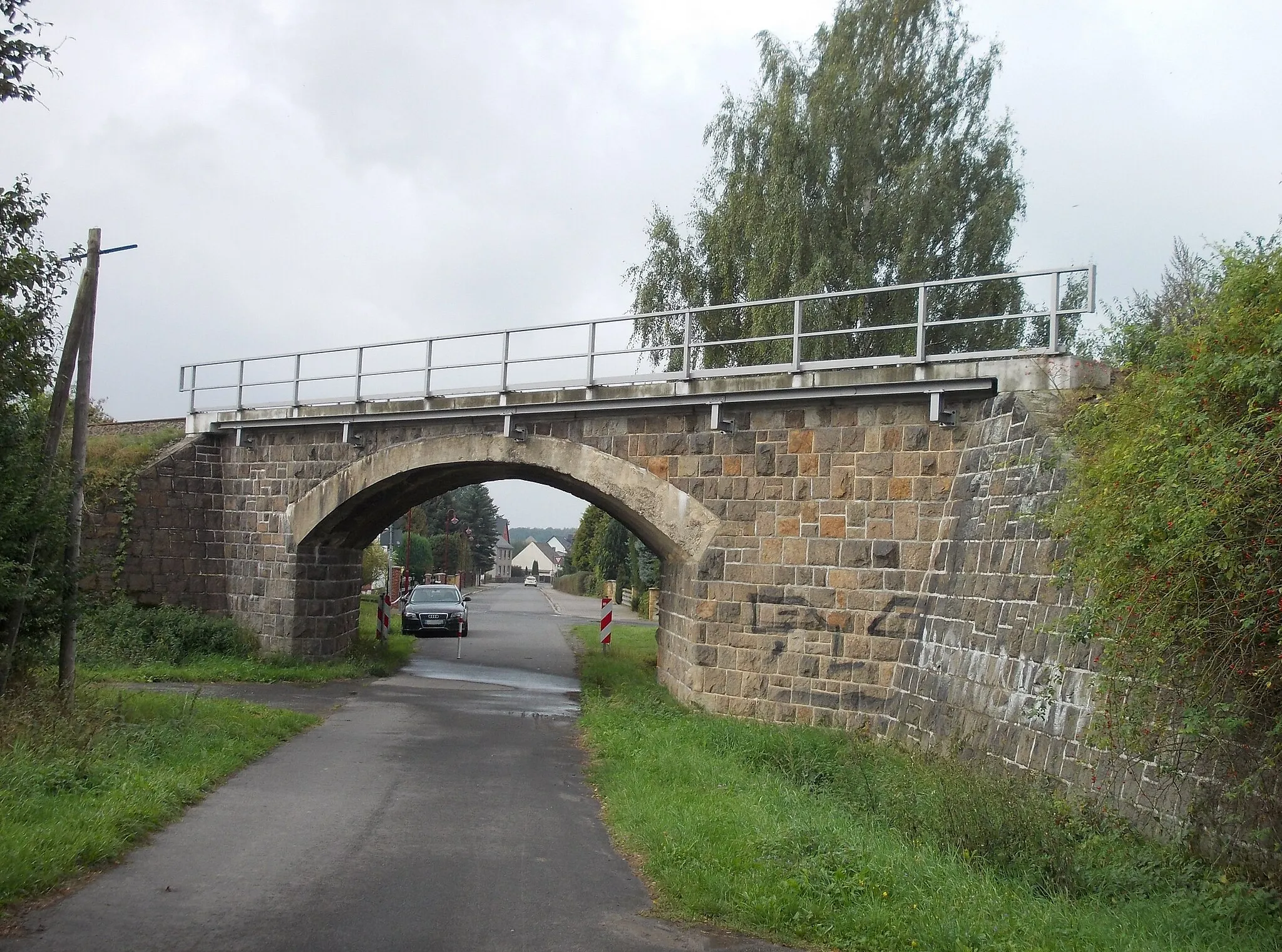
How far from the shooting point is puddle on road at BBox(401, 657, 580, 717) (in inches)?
591

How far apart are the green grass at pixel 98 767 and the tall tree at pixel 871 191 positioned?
1346 centimetres

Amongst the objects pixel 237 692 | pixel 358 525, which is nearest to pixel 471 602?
pixel 358 525

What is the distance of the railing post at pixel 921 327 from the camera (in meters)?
11.2

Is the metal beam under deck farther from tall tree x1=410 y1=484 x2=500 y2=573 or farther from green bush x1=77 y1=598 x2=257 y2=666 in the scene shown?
tall tree x1=410 y1=484 x2=500 y2=573

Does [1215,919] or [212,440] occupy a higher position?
[212,440]

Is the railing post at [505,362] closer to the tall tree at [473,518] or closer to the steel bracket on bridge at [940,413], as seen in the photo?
the steel bracket on bridge at [940,413]

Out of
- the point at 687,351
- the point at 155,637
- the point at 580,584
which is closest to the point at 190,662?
the point at 155,637

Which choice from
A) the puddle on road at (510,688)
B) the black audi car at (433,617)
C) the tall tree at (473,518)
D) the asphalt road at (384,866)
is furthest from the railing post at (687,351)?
the tall tree at (473,518)

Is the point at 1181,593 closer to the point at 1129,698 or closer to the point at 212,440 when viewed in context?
the point at 1129,698

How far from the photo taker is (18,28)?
761 cm

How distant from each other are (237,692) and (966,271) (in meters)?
15.7

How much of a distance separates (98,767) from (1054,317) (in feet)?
30.5

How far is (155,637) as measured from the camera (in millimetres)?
17953

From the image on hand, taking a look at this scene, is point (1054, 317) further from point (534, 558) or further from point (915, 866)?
point (534, 558)
